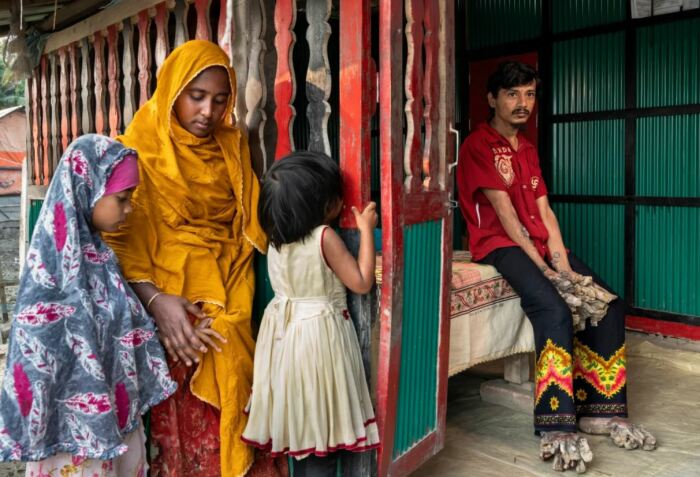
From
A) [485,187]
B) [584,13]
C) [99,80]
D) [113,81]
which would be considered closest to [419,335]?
[485,187]

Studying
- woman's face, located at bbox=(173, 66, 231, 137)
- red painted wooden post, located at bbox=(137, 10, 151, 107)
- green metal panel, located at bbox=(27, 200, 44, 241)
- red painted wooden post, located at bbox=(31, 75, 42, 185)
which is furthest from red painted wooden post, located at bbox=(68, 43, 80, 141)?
woman's face, located at bbox=(173, 66, 231, 137)

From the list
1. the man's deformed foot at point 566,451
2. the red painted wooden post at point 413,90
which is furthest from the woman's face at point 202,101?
the man's deformed foot at point 566,451

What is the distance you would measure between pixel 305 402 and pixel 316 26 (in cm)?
139

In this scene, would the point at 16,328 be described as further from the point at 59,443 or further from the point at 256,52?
the point at 256,52

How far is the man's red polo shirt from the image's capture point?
3.71 m

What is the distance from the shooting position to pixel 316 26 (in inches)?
99.0

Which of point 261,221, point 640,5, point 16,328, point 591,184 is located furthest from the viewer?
point 591,184

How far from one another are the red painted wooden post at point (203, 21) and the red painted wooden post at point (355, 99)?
0.97 m

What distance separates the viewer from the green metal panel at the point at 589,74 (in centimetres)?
514

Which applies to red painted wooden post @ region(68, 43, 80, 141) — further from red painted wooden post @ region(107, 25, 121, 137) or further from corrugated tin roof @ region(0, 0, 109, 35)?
red painted wooden post @ region(107, 25, 121, 137)

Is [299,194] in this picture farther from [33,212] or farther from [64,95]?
[33,212]

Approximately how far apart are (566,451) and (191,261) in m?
1.96

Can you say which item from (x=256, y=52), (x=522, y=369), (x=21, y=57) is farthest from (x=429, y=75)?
(x=21, y=57)

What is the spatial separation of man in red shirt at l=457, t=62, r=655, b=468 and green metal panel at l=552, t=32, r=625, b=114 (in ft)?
5.66
